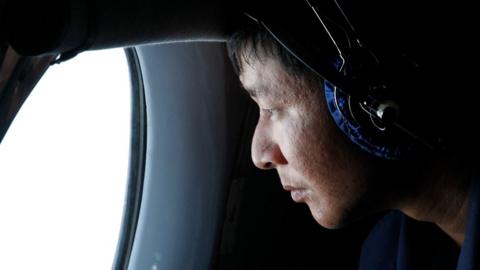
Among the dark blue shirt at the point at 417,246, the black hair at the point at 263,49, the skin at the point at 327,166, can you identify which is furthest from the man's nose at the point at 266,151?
the dark blue shirt at the point at 417,246

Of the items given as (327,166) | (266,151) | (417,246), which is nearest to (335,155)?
(327,166)

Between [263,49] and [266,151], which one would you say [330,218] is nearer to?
[266,151]

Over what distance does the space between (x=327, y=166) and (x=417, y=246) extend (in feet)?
1.09

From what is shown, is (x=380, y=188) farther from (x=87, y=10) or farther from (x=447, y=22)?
(x=87, y=10)

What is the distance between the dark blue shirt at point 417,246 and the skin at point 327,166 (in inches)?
2.5

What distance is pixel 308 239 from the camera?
139 cm

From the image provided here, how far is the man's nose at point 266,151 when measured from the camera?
3.23 ft

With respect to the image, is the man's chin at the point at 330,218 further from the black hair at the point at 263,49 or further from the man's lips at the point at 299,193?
the black hair at the point at 263,49

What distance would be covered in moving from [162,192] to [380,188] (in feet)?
1.54

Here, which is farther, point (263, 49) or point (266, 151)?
point (266, 151)

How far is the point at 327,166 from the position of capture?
0.92 meters

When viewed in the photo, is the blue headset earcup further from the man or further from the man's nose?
the man's nose

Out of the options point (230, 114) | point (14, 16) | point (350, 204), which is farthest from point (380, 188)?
point (14, 16)

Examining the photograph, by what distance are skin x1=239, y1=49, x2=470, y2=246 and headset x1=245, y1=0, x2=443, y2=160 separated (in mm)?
87
